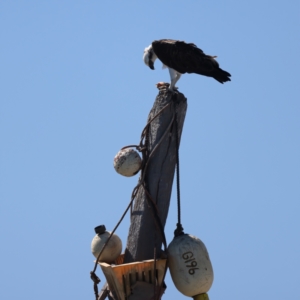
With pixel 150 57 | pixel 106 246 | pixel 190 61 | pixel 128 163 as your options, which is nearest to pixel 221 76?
pixel 190 61

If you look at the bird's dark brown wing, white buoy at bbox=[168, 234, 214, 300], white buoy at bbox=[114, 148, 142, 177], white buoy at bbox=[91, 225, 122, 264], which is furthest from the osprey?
white buoy at bbox=[168, 234, 214, 300]

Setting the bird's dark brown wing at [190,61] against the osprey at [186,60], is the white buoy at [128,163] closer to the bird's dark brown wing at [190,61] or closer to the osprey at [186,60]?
the osprey at [186,60]

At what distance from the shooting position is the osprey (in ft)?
20.6

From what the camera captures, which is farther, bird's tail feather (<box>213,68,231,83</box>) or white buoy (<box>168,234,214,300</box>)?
bird's tail feather (<box>213,68,231,83</box>)

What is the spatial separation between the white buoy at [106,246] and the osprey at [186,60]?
1862 mm

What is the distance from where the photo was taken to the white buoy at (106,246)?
16.2 feet

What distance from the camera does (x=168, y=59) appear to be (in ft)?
21.0

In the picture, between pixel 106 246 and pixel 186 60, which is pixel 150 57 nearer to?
pixel 186 60

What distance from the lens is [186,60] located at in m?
6.31

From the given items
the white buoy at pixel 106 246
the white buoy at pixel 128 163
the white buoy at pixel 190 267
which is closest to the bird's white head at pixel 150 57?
the white buoy at pixel 128 163

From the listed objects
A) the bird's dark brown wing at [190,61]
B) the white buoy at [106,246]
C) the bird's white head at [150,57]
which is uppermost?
the bird's white head at [150,57]

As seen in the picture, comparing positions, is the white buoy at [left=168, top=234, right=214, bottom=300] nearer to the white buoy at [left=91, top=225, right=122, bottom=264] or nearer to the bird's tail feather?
the white buoy at [left=91, top=225, right=122, bottom=264]

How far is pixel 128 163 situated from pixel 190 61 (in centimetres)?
179

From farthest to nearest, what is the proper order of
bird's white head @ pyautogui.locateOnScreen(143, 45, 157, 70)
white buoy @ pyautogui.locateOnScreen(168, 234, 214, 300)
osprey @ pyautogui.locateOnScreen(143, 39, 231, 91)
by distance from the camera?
bird's white head @ pyautogui.locateOnScreen(143, 45, 157, 70), osprey @ pyautogui.locateOnScreen(143, 39, 231, 91), white buoy @ pyautogui.locateOnScreen(168, 234, 214, 300)
